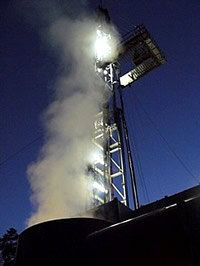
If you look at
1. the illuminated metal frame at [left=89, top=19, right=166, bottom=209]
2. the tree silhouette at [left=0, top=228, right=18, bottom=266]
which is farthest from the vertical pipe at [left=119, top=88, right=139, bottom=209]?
the tree silhouette at [left=0, top=228, right=18, bottom=266]

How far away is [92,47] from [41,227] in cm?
1297

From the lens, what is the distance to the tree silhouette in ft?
69.4

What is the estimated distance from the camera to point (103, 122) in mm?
12289

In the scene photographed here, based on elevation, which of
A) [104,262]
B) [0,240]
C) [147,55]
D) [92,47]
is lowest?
[104,262]

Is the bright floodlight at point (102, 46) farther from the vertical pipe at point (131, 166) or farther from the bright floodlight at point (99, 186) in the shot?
the bright floodlight at point (99, 186)

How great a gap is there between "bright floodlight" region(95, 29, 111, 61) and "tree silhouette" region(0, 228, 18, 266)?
54.2 feet

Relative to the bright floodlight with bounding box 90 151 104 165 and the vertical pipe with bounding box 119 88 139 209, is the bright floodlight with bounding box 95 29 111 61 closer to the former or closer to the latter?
the vertical pipe with bounding box 119 88 139 209

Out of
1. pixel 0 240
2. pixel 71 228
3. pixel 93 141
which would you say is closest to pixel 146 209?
pixel 71 228

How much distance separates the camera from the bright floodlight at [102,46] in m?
14.8

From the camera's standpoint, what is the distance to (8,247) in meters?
22.5

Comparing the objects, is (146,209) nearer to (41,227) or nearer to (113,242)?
(41,227)

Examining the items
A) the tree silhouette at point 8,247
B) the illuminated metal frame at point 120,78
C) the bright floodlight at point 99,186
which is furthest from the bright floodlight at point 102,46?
the tree silhouette at point 8,247

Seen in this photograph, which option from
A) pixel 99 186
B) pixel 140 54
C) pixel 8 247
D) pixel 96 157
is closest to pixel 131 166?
pixel 99 186

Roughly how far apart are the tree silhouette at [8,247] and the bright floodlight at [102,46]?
16.5 m
